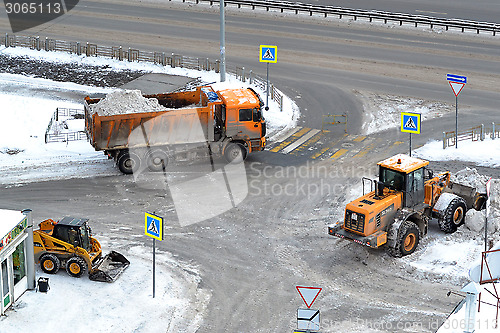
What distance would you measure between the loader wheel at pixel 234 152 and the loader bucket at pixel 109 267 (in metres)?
10.1

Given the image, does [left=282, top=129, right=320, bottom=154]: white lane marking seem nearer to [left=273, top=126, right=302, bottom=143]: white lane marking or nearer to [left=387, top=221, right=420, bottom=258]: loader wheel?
[left=273, top=126, right=302, bottom=143]: white lane marking

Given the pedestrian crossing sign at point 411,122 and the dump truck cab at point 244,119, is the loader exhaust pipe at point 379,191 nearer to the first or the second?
the pedestrian crossing sign at point 411,122

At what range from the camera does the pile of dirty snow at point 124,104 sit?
35.0m

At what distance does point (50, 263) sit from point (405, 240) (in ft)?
38.0

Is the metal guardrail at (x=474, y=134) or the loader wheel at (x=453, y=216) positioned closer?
the loader wheel at (x=453, y=216)

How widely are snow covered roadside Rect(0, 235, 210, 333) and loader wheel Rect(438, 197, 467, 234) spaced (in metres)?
8.78

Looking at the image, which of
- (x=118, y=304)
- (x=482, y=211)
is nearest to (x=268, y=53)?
(x=482, y=211)

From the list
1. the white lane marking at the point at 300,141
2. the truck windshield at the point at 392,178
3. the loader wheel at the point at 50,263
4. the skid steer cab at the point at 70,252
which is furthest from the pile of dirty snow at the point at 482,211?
the loader wheel at the point at 50,263

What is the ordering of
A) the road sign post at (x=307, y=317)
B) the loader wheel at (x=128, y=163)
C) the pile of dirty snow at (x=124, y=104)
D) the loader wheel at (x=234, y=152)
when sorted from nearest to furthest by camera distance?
the road sign post at (x=307, y=317) < the pile of dirty snow at (x=124, y=104) < the loader wheel at (x=128, y=163) < the loader wheel at (x=234, y=152)

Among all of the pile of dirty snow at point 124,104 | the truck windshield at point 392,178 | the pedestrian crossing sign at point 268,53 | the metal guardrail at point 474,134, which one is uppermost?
the pedestrian crossing sign at point 268,53

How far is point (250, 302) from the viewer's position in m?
25.7

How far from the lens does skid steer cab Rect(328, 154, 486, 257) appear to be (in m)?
27.3

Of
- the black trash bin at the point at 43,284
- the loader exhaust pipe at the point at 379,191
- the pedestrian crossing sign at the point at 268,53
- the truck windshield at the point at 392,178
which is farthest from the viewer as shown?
the pedestrian crossing sign at the point at 268,53

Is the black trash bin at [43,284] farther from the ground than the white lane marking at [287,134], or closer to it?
closer to it
